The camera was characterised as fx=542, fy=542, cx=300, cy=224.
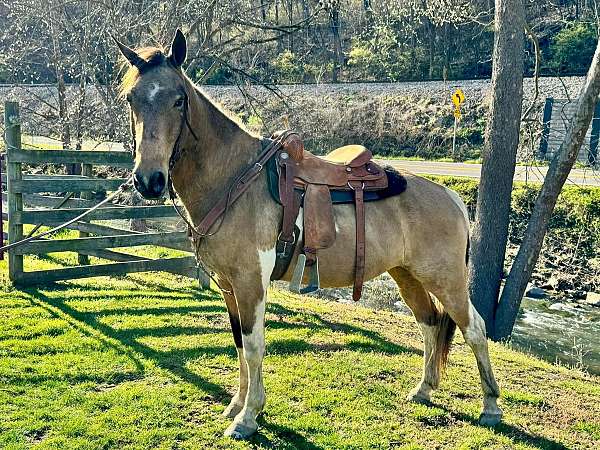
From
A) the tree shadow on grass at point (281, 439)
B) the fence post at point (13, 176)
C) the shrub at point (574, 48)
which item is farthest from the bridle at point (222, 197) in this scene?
the shrub at point (574, 48)

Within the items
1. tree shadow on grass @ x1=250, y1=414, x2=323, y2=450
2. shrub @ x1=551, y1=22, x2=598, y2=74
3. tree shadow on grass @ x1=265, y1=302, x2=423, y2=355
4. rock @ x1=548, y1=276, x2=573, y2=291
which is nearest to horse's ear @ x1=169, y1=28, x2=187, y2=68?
tree shadow on grass @ x1=250, y1=414, x2=323, y2=450

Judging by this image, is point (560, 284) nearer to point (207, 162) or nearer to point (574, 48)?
point (207, 162)

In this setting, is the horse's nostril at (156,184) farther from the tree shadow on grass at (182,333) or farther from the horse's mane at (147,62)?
the tree shadow on grass at (182,333)

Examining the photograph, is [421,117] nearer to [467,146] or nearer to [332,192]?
[467,146]

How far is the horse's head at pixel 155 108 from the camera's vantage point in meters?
3.10

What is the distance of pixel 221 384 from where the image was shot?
4.68 m

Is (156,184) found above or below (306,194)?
above

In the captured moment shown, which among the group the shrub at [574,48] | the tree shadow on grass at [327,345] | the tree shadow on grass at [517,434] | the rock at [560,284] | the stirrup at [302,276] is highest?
the shrub at [574,48]

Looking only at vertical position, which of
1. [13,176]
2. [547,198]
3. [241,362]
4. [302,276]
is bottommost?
[241,362]

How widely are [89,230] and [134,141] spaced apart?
5.68 m

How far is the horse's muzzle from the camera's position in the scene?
10.1 feet

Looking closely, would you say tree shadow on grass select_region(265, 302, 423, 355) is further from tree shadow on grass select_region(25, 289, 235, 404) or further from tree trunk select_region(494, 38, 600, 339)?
tree trunk select_region(494, 38, 600, 339)

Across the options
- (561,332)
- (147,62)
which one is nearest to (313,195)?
(147,62)

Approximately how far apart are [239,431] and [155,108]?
2257 millimetres
